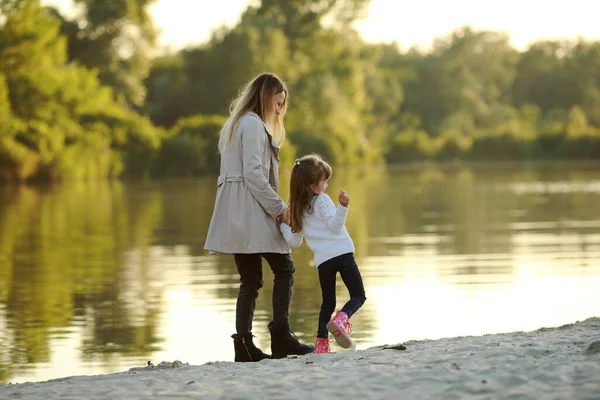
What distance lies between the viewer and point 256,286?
22.5ft

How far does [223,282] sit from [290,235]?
15.0 feet

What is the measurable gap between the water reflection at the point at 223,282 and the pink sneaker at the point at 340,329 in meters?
0.95

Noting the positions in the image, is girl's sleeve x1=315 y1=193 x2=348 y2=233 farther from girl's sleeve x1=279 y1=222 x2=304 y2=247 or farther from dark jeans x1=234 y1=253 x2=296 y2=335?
dark jeans x1=234 y1=253 x2=296 y2=335

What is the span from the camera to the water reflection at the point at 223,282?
7.77 m

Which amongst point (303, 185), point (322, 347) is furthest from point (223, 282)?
point (303, 185)

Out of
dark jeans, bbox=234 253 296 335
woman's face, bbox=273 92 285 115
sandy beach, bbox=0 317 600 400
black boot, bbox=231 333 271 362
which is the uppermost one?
woman's face, bbox=273 92 285 115

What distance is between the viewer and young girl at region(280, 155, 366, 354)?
651 centimetres

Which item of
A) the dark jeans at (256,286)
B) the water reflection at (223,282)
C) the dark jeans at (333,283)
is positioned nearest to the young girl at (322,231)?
the dark jeans at (333,283)

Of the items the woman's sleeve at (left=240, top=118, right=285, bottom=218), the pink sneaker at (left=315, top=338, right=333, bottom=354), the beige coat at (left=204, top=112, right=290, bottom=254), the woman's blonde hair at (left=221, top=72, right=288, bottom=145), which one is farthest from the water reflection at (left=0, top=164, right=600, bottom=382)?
the woman's blonde hair at (left=221, top=72, right=288, bottom=145)

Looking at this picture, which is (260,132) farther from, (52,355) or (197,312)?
(197,312)

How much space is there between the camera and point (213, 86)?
6450cm

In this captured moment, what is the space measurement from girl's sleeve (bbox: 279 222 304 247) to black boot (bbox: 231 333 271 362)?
2.03ft

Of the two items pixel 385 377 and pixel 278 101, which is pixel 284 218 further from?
pixel 385 377

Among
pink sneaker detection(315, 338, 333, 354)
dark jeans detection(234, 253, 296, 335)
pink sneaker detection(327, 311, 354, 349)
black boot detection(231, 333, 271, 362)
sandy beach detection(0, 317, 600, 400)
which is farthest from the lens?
dark jeans detection(234, 253, 296, 335)
